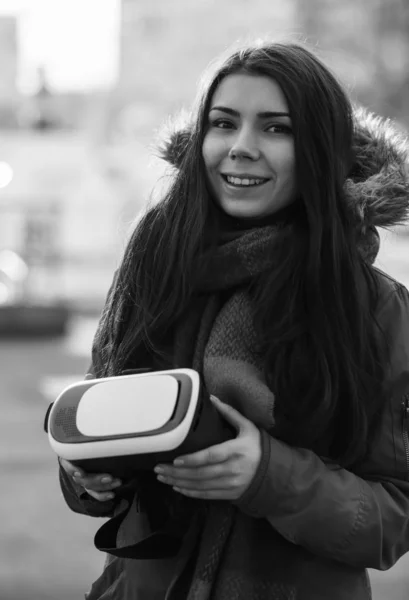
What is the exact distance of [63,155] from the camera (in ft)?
67.9

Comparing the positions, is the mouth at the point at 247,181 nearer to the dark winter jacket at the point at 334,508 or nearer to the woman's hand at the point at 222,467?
the dark winter jacket at the point at 334,508

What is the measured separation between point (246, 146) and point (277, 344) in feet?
1.15

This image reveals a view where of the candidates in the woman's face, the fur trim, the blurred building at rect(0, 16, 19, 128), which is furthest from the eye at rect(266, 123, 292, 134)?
the blurred building at rect(0, 16, 19, 128)

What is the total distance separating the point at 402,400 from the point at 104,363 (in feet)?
1.85

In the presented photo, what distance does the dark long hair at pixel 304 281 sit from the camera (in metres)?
1.65

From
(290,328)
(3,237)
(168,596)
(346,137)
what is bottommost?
(3,237)

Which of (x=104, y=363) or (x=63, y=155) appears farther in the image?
(x=63, y=155)

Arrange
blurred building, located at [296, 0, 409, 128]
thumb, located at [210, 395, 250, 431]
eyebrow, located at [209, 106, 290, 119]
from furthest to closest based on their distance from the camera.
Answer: blurred building, located at [296, 0, 409, 128]
eyebrow, located at [209, 106, 290, 119]
thumb, located at [210, 395, 250, 431]

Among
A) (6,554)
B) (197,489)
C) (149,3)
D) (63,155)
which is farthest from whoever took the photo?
(149,3)

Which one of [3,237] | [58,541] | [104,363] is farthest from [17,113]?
[104,363]

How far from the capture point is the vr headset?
56.5 inches

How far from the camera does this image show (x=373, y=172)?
184cm

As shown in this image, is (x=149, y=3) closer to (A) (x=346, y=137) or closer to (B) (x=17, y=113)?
(B) (x=17, y=113)

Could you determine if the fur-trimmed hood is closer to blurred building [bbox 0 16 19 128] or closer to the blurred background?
the blurred background
